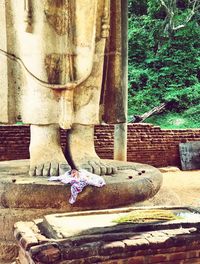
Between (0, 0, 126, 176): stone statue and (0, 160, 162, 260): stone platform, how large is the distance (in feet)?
0.87

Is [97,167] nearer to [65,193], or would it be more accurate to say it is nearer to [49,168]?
[49,168]

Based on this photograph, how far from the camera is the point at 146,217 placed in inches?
101

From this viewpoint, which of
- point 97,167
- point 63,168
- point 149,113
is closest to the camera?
point 63,168

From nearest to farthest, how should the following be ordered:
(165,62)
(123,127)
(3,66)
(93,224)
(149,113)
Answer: (93,224)
(3,66)
(123,127)
(149,113)
(165,62)

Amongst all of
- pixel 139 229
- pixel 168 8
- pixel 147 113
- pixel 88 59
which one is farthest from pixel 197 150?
pixel 139 229

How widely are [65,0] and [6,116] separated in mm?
954

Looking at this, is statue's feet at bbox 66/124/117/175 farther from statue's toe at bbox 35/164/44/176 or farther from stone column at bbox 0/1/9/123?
stone column at bbox 0/1/9/123

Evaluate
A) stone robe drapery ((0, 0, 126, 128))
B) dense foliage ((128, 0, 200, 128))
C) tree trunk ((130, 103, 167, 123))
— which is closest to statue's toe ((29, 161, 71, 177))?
stone robe drapery ((0, 0, 126, 128))

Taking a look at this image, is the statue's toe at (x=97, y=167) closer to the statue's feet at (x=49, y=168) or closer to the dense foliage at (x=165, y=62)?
the statue's feet at (x=49, y=168)

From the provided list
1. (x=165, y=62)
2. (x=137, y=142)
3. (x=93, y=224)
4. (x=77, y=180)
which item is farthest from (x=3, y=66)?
(x=165, y=62)

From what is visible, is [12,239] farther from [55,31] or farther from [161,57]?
[161,57]

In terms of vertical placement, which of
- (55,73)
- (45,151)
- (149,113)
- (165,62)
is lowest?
(149,113)

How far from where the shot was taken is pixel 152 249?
87.9 inches

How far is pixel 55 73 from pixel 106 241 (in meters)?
1.50
